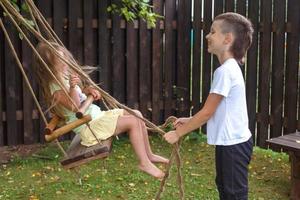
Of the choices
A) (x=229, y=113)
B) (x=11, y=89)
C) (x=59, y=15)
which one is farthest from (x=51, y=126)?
(x=59, y=15)

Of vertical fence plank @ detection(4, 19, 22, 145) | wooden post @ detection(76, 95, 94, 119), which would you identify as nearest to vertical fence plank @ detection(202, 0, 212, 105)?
vertical fence plank @ detection(4, 19, 22, 145)

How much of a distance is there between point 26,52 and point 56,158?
3.93 feet

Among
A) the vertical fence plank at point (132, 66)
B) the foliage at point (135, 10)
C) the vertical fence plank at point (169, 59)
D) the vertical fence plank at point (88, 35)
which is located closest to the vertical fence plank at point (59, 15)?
the vertical fence plank at point (88, 35)

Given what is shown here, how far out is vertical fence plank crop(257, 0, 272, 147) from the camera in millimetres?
5840

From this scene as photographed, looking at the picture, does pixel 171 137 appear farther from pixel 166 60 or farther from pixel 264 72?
A: pixel 166 60

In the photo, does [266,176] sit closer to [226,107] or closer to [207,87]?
[207,87]

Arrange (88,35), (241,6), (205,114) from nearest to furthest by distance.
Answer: (205,114) < (241,6) < (88,35)

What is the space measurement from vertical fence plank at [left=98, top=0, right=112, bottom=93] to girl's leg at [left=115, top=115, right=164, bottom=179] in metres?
2.71

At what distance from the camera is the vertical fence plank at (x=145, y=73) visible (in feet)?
21.3

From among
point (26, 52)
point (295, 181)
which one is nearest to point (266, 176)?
point (295, 181)

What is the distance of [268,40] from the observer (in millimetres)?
5875

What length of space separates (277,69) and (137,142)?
2.75 m

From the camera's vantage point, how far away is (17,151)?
6.01 m

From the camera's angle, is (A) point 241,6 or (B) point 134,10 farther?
(B) point 134,10
